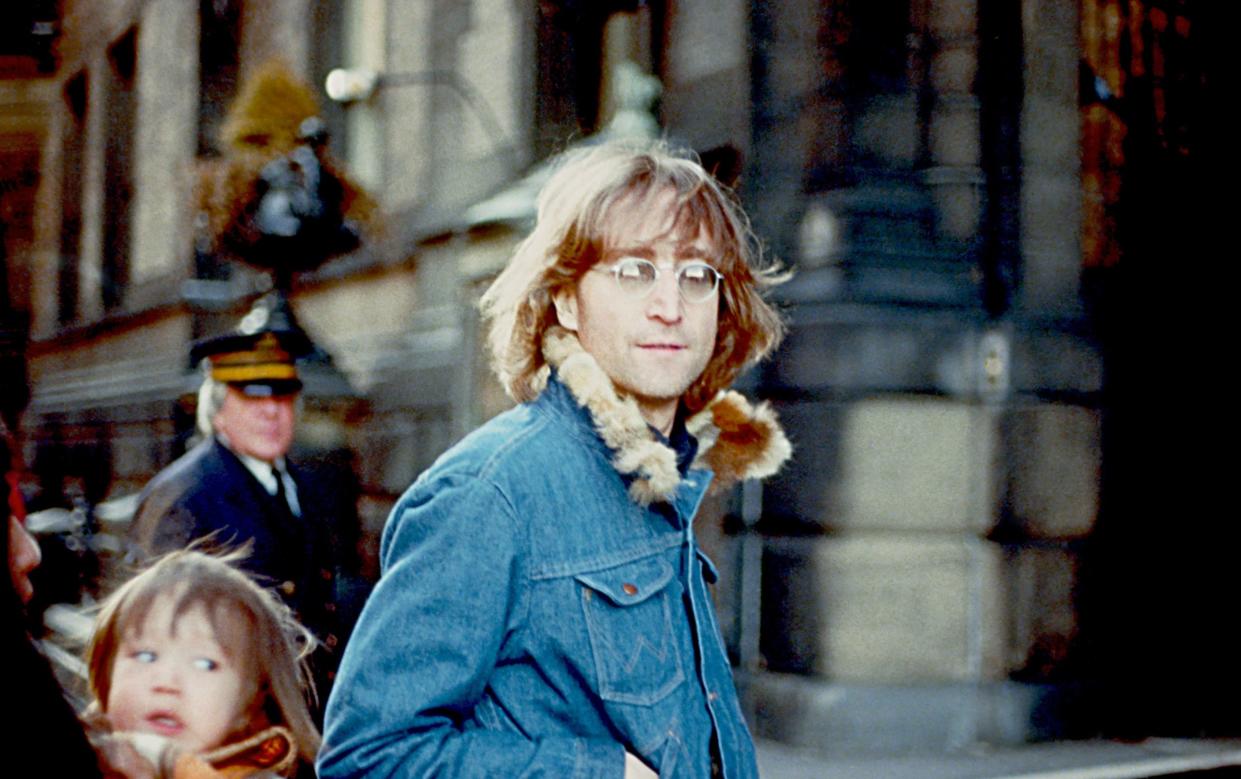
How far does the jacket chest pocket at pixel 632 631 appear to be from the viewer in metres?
1.64

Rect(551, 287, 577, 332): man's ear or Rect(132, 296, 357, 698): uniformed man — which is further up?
Rect(551, 287, 577, 332): man's ear

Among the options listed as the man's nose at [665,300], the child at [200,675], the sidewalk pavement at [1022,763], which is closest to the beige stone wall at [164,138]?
the sidewalk pavement at [1022,763]

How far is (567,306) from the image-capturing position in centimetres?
191

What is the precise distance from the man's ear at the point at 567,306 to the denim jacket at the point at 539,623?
115 mm

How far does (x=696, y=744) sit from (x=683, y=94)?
5.24 meters

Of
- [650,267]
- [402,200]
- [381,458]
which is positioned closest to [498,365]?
[650,267]

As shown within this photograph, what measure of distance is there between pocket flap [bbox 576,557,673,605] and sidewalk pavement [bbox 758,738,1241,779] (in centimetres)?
342

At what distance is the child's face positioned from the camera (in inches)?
76.2

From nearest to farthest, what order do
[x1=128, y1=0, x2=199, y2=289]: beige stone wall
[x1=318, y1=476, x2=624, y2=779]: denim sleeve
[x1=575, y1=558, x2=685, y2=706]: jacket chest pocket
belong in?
[x1=318, y1=476, x2=624, y2=779]: denim sleeve, [x1=575, y1=558, x2=685, y2=706]: jacket chest pocket, [x1=128, y1=0, x2=199, y2=289]: beige stone wall

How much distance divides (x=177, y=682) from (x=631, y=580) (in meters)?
0.81

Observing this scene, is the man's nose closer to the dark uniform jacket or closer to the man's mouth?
the man's mouth

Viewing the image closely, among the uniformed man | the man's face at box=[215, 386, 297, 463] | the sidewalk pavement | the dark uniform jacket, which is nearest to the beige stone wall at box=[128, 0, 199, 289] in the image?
the uniformed man

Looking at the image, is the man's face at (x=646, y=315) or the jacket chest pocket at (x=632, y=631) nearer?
the jacket chest pocket at (x=632, y=631)

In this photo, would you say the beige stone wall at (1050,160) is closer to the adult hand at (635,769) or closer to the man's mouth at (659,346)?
the man's mouth at (659,346)
